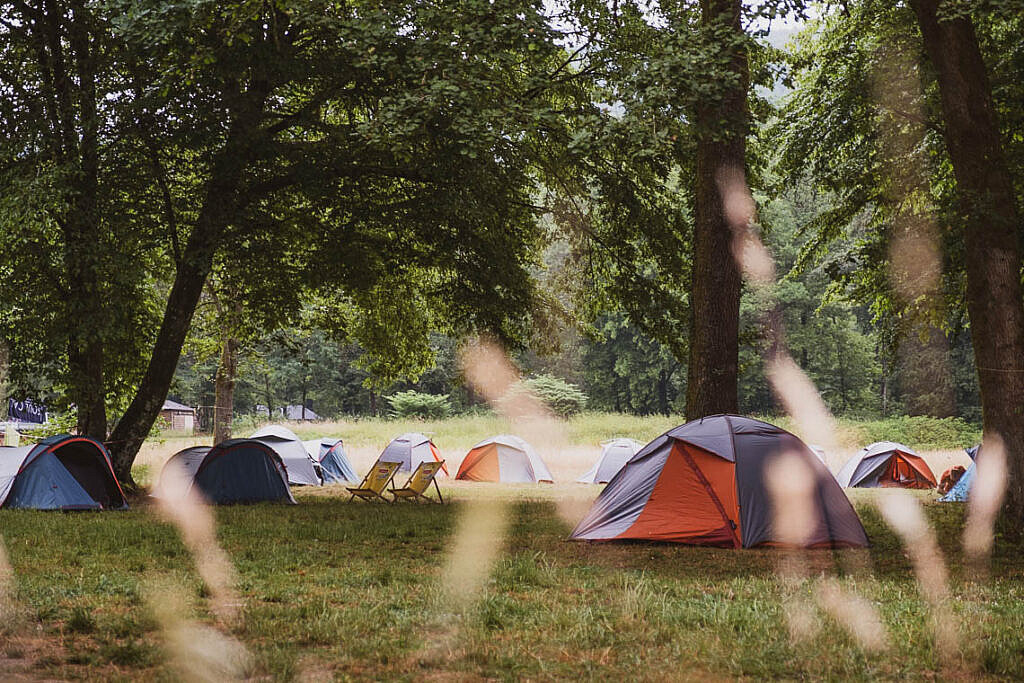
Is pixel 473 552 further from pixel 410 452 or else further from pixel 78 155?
pixel 410 452

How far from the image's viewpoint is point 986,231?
9961mm

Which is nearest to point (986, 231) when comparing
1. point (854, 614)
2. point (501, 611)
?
point (854, 614)

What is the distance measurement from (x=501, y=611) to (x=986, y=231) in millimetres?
7558

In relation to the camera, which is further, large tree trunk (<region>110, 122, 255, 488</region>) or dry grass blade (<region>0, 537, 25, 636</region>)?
large tree trunk (<region>110, 122, 255, 488</region>)

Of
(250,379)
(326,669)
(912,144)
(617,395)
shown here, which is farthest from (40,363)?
(617,395)

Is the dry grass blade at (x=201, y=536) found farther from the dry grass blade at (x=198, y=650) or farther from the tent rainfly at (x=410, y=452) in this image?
the tent rainfly at (x=410, y=452)

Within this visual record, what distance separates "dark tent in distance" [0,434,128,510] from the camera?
13.0m

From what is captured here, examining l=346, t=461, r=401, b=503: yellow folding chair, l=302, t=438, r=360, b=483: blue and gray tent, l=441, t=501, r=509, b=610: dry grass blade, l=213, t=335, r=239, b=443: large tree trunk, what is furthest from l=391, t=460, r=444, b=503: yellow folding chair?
l=213, t=335, r=239, b=443: large tree trunk

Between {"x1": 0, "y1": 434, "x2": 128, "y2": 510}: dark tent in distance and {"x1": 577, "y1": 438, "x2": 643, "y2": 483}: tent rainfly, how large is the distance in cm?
1288

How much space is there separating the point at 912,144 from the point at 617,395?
51405 mm

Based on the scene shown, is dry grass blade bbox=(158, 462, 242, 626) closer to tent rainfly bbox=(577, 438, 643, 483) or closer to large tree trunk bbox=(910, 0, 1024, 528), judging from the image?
large tree trunk bbox=(910, 0, 1024, 528)

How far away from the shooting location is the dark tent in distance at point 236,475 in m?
14.9

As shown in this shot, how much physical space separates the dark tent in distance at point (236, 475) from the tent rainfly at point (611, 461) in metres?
10.1

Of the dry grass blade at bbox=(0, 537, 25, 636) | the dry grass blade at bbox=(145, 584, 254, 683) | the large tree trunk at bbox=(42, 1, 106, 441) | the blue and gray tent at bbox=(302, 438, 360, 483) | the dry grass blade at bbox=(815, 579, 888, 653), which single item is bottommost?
→ the blue and gray tent at bbox=(302, 438, 360, 483)
